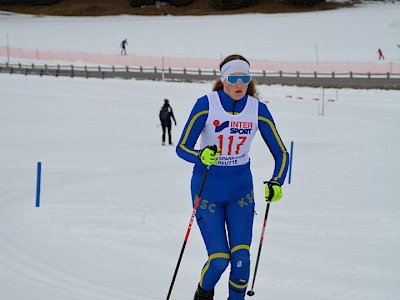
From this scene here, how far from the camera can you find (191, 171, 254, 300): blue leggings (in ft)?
18.8

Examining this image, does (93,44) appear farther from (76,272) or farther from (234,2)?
(76,272)

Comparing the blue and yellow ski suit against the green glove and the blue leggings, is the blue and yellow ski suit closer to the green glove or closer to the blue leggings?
the blue leggings

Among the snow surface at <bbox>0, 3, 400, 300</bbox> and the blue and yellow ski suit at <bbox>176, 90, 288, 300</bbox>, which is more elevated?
the blue and yellow ski suit at <bbox>176, 90, 288, 300</bbox>

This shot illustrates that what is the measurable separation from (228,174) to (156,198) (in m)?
7.68

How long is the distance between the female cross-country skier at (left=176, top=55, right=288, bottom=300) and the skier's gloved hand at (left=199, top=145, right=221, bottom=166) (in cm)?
10

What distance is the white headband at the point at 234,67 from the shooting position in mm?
5879

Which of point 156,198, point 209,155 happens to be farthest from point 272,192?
point 156,198

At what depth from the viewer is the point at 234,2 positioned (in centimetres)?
9625

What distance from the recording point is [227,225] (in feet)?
19.2

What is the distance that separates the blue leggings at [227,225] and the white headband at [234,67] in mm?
843

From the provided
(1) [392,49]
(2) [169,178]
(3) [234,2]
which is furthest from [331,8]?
(2) [169,178]

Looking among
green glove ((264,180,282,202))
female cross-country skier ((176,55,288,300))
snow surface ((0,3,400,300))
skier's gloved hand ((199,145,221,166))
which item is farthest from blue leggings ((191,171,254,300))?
snow surface ((0,3,400,300))

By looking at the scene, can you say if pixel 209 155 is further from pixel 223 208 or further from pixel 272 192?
pixel 272 192

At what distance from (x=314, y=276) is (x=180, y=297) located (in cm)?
166
